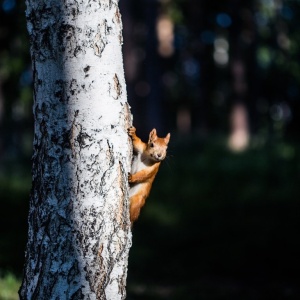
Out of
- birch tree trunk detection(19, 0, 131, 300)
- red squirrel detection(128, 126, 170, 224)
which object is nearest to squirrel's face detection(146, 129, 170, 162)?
red squirrel detection(128, 126, 170, 224)

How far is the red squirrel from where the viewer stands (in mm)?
4070

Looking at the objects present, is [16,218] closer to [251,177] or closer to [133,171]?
[251,177]

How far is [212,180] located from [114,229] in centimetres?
1106

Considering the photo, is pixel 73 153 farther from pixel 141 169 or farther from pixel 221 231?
pixel 221 231

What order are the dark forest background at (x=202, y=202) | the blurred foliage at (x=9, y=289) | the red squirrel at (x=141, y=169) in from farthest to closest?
the dark forest background at (x=202, y=202)
the blurred foliage at (x=9, y=289)
the red squirrel at (x=141, y=169)

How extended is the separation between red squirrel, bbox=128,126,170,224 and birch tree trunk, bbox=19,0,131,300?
2.27 ft

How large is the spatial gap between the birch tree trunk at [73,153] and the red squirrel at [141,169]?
691mm

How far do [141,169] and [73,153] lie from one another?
→ 95cm

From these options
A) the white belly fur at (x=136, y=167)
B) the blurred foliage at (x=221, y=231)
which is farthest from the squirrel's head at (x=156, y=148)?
the blurred foliage at (x=221, y=231)

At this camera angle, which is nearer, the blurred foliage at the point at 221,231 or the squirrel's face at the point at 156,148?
the squirrel's face at the point at 156,148

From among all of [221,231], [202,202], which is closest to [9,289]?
[221,231]

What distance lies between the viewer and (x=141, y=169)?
4.12m

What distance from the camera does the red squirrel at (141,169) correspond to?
160 inches

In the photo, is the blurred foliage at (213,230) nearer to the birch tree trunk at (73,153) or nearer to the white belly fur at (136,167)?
the white belly fur at (136,167)
